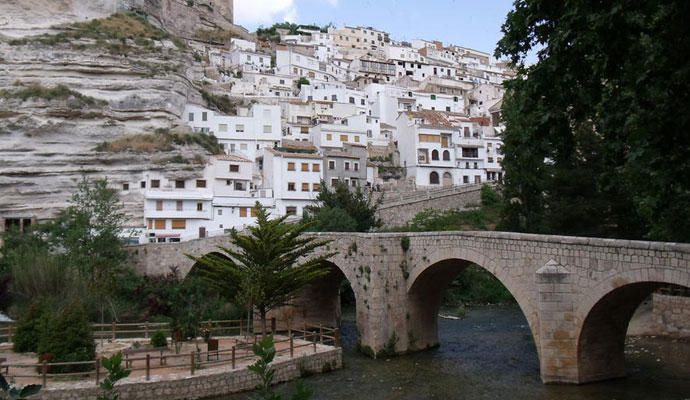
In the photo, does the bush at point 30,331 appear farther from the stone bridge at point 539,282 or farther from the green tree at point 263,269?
the stone bridge at point 539,282

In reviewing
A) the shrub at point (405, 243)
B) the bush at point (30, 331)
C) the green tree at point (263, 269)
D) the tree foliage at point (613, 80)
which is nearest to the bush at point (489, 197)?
the shrub at point (405, 243)

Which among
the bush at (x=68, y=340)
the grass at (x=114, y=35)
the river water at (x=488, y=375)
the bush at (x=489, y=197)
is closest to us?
the river water at (x=488, y=375)

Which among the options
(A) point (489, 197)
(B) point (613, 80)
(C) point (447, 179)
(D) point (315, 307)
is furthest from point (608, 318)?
(C) point (447, 179)

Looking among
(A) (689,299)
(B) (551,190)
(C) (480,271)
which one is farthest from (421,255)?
(C) (480,271)

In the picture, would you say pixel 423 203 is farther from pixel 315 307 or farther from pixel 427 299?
pixel 427 299

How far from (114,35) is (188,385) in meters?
51.4

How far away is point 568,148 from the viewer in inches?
411

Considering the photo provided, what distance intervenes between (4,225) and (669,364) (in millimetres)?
43528

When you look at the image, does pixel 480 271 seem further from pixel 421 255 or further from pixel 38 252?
pixel 38 252

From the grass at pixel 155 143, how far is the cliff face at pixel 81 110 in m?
0.34

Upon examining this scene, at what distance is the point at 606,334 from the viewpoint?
15156mm

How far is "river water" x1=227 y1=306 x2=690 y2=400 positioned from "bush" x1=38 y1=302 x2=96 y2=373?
15.3 ft

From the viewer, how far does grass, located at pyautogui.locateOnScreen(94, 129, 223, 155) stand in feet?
155

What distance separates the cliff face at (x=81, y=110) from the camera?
4519 cm
